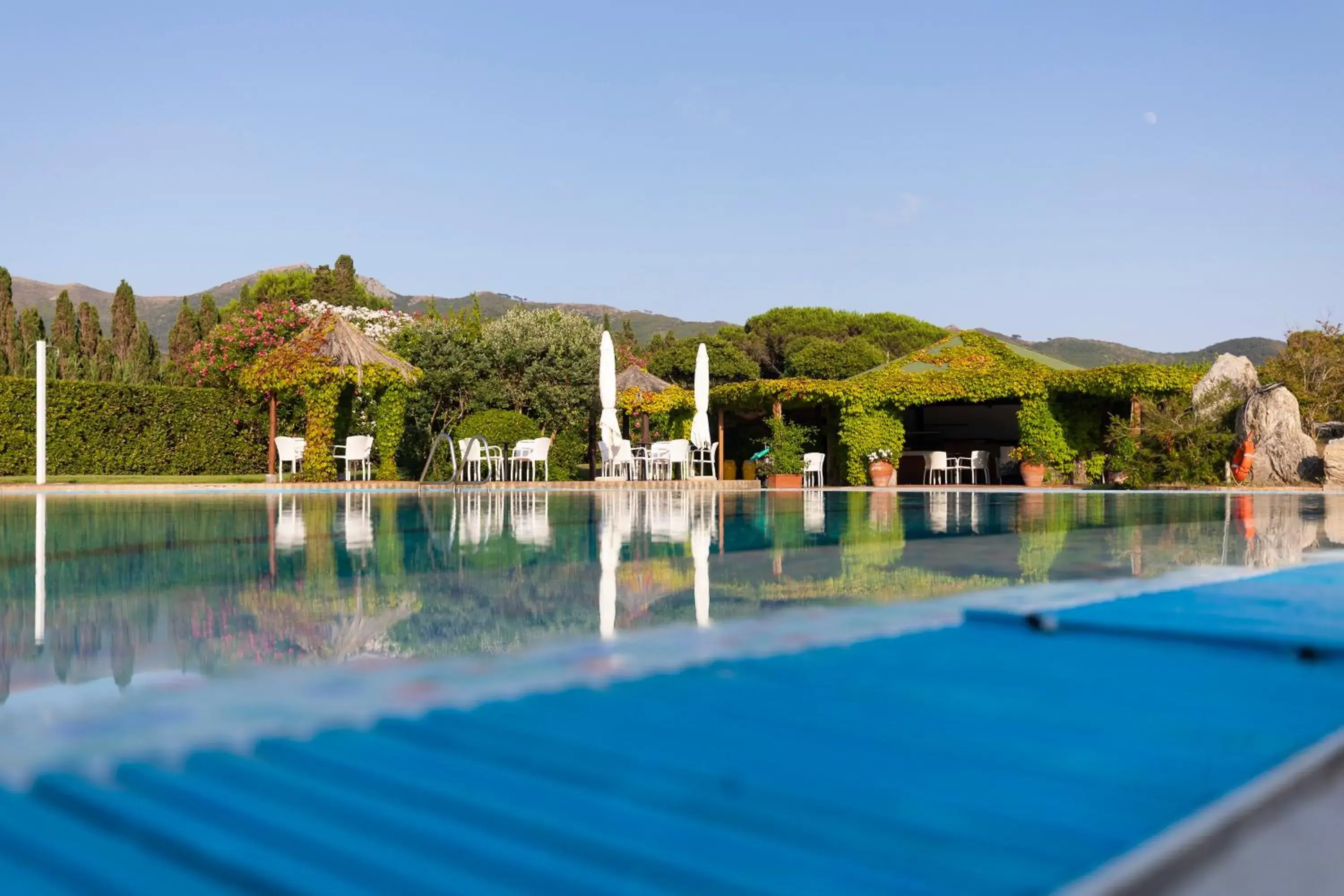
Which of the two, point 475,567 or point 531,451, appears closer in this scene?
point 475,567

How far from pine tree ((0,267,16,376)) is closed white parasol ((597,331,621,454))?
2946 centimetres

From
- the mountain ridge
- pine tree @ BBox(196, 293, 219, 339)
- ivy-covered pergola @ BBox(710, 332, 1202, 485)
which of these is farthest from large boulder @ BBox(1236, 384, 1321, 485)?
pine tree @ BBox(196, 293, 219, 339)

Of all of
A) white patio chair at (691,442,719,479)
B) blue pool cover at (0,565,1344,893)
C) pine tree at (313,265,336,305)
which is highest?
pine tree at (313,265,336,305)

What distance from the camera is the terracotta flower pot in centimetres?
1862

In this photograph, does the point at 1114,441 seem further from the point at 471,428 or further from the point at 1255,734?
the point at 1255,734

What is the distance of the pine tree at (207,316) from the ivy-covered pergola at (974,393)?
2831cm

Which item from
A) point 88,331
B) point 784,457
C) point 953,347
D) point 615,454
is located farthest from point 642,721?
point 88,331

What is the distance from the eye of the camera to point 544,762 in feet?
5.05

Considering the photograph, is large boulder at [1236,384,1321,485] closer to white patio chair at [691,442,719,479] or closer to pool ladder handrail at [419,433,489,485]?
white patio chair at [691,442,719,479]

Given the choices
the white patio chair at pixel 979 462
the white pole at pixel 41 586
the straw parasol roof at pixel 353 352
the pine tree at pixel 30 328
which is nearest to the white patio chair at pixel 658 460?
the straw parasol roof at pixel 353 352

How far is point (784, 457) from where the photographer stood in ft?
62.5

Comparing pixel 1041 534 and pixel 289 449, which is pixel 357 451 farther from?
pixel 1041 534

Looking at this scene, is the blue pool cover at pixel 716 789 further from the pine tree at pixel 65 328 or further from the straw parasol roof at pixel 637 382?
the pine tree at pixel 65 328

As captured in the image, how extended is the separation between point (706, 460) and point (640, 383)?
210cm
